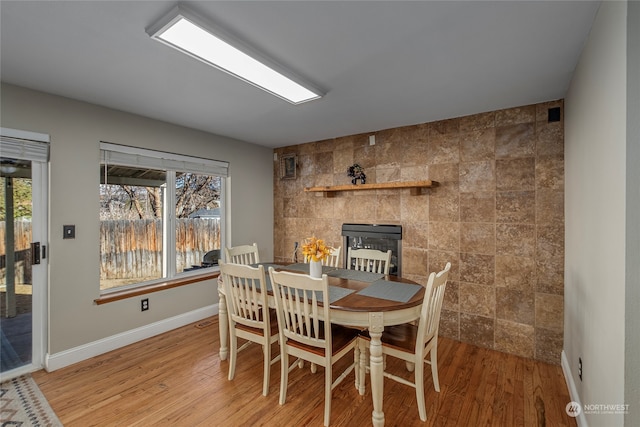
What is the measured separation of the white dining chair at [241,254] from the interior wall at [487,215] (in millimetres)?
1383

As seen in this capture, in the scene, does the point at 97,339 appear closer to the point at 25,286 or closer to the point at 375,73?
the point at 25,286

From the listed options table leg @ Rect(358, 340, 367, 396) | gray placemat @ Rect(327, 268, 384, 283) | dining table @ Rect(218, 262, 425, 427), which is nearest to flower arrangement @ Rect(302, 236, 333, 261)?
dining table @ Rect(218, 262, 425, 427)

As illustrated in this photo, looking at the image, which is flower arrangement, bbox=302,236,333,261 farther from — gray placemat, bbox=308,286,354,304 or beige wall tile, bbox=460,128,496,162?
beige wall tile, bbox=460,128,496,162

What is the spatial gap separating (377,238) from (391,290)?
144 cm

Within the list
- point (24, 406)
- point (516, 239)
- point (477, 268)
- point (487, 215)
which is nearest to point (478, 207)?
point (487, 215)

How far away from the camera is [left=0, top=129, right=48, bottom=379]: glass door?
2.34m

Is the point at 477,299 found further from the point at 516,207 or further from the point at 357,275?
the point at 357,275

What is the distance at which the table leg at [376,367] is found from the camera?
5.74 ft

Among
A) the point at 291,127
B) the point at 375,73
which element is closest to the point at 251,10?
the point at 375,73

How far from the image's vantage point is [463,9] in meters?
1.39

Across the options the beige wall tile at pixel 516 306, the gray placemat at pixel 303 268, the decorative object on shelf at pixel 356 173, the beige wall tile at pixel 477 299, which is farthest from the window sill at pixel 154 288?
the beige wall tile at pixel 516 306

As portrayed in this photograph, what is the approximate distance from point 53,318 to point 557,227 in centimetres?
444

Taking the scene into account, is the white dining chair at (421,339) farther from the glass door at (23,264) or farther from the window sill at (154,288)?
the glass door at (23,264)

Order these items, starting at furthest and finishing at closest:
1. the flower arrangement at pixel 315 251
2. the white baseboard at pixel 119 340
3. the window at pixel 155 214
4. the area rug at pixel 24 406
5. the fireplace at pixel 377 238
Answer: the fireplace at pixel 377 238 → the window at pixel 155 214 → the white baseboard at pixel 119 340 → the flower arrangement at pixel 315 251 → the area rug at pixel 24 406
